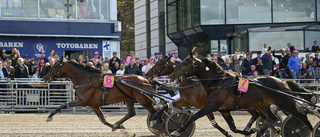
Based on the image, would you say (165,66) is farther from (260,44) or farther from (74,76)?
(260,44)

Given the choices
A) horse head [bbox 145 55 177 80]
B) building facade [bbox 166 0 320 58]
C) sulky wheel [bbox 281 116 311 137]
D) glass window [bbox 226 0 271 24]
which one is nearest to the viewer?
sulky wheel [bbox 281 116 311 137]

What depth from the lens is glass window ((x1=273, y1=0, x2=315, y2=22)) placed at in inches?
941

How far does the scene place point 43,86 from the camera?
1647cm

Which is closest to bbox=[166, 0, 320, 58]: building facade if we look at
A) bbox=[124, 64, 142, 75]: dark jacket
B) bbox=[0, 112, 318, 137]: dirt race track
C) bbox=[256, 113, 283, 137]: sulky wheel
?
bbox=[0, 112, 318, 137]: dirt race track

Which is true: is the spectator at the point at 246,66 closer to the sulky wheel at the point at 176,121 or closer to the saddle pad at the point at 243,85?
the sulky wheel at the point at 176,121

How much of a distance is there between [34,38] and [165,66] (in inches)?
555

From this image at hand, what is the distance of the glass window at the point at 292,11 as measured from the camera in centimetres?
2389

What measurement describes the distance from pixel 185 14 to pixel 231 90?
1791 centimetres

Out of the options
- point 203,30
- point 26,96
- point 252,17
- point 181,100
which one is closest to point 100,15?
point 203,30

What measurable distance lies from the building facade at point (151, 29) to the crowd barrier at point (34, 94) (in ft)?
47.2

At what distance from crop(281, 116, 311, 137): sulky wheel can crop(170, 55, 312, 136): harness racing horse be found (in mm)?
251

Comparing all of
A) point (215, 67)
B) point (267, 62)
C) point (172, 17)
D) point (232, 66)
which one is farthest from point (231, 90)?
point (172, 17)

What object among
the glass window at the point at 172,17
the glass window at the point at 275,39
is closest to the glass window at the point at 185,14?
the glass window at the point at 172,17

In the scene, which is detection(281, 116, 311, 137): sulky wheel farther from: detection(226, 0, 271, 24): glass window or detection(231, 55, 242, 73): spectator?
detection(226, 0, 271, 24): glass window
